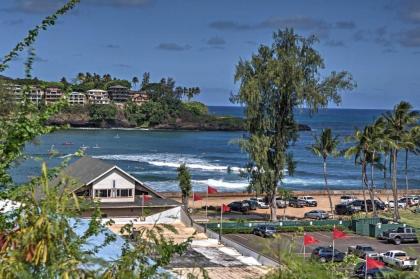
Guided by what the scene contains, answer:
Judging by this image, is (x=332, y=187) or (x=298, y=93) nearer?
(x=298, y=93)

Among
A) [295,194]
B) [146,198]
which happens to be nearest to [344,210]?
[295,194]

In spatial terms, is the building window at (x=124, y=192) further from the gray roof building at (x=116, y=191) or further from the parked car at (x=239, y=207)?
the parked car at (x=239, y=207)

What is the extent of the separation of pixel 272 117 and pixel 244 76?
3603mm

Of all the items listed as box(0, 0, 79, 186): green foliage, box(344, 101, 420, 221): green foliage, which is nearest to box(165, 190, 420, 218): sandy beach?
box(344, 101, 420, 221): green foliage

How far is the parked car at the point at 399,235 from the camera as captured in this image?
41125mm

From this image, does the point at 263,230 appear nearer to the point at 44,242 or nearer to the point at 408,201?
the point at 408,201

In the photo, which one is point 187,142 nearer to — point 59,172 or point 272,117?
point 272,117

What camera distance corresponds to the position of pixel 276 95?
47.3 m

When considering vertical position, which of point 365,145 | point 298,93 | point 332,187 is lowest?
point 332,187

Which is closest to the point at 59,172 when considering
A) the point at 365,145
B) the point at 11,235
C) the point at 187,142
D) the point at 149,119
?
the point at 11,235

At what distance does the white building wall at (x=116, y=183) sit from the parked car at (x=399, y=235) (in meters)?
17.0

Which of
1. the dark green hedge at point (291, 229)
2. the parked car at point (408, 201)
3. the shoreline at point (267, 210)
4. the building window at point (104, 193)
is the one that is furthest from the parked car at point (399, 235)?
the parked car at point (408, 201)

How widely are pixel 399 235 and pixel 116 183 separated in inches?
738

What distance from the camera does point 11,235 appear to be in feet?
19.7
